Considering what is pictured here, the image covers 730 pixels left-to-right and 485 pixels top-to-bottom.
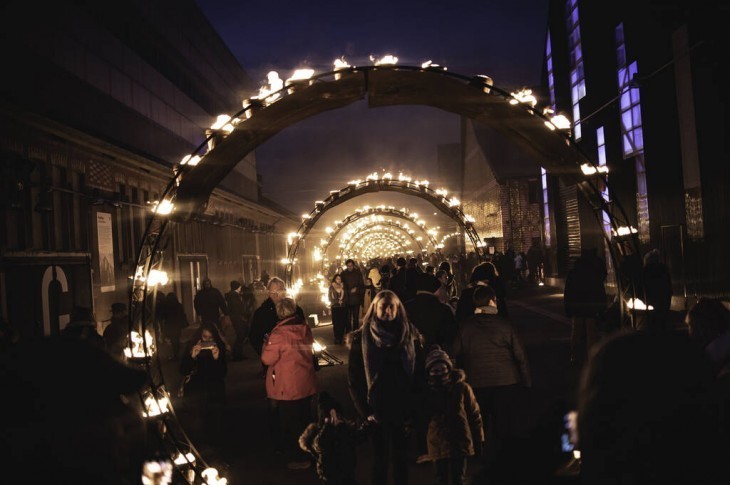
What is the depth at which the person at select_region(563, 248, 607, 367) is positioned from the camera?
12.0 meters

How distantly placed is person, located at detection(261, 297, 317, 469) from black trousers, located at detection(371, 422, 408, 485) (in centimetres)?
192

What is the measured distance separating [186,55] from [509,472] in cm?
3138

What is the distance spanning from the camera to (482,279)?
1035 centimetres

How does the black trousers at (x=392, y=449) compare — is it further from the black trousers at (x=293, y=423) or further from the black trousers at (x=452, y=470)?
the black trousers at (x=293, y=423)

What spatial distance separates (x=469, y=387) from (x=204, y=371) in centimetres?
367

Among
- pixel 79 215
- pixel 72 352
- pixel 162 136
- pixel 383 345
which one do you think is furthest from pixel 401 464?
pixel 162 136

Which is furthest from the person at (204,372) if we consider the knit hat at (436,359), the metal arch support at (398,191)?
the metal arch support at (398,191)

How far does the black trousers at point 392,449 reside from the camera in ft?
18.7

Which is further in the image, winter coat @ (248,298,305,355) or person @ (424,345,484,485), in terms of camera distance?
winter coat @ (248,298,305,355)

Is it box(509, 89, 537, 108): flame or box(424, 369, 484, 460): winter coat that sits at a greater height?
box(509, 89, 537, 108): flame

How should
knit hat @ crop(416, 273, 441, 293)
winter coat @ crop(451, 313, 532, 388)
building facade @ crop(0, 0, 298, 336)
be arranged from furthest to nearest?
building facade @ crop(0, 0, 298, 336), knit hat @ crop(416, 273, 441, 293), winter coat @ crop(451, 313, 532, 388)

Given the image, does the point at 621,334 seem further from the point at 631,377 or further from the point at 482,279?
the point at 482,279

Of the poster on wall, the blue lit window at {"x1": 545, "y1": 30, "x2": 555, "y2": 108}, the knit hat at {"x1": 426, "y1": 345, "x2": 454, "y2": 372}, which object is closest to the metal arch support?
the poster on wall

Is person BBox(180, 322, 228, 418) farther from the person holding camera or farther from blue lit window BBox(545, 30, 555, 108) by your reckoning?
blue lit window BBox(545, 30, 555, 108)
